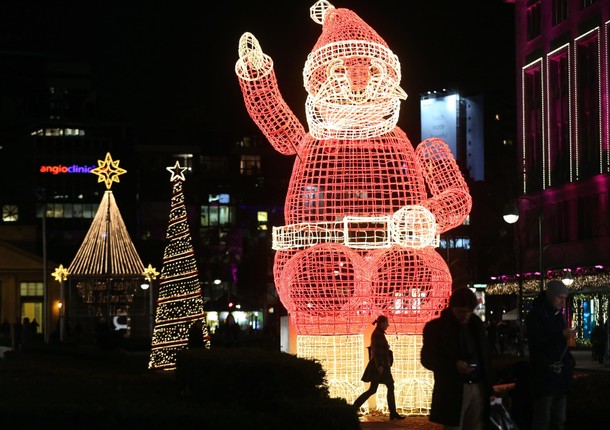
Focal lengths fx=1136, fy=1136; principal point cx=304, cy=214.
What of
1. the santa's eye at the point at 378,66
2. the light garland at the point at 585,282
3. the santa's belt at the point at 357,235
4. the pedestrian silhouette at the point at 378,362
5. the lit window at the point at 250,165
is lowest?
the pedestrian silhouette at the point at 378,362

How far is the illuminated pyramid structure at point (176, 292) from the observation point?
27.0m

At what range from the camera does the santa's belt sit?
14.3 meters

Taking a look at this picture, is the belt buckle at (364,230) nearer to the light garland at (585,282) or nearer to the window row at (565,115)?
the light garland at (585,282)

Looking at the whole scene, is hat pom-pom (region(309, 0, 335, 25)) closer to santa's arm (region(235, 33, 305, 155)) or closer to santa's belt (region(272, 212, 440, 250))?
santa's arm (region(235, 33, 305, 155))

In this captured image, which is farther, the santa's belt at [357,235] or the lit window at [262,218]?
the lit window at [262,218]

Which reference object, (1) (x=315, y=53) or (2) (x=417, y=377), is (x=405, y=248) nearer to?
(2) (x=417, y=377)

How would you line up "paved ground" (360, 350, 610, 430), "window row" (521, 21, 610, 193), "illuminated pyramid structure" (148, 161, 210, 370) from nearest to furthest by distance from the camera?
"paved ground" (360, 350, 610, 430) → "illuminated pyramid structure" (148, 161, 210, 370) → "window row" (521, 21, 610, 193)

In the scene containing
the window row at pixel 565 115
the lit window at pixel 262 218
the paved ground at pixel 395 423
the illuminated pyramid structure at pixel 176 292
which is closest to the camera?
the paved ground at pixel 395 423

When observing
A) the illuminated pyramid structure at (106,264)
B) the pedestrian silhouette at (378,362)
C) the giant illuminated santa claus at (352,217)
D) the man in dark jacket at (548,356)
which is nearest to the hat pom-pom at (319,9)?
the giant illuminated santa claus at (352,217)

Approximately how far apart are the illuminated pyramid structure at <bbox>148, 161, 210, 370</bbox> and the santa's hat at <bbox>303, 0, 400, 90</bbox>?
12.4 metres

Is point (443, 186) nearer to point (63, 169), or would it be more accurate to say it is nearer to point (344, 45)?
point (344, 45)

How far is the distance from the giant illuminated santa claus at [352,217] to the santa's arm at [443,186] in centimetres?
4

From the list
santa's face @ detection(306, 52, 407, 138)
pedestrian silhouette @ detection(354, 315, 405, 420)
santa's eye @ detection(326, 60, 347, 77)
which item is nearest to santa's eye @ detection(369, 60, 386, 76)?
santa's face @ detection(306, 52, 407, 138)

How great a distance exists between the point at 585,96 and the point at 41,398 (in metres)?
39.1
